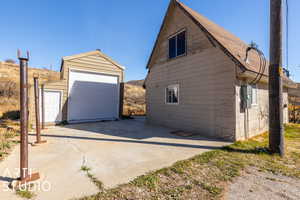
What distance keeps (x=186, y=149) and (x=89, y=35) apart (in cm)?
1152

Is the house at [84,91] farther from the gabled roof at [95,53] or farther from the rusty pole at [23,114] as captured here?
the rusty pole at [23,114]

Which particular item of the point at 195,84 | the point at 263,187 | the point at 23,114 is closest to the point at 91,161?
the point at 23,114

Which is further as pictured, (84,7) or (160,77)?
(160,77)

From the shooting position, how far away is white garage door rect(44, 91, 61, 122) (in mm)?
8195

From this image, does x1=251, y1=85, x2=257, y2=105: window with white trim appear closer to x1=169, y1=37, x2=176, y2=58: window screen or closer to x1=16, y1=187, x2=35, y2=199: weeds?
x1=169, y1=37, x2=176, y2=58: window screen

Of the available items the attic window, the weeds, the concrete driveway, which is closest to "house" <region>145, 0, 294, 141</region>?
the attic window

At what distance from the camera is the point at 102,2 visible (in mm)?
8094

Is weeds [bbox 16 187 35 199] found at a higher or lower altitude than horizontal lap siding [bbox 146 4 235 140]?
lower

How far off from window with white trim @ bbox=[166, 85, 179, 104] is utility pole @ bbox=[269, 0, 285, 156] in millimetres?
4000

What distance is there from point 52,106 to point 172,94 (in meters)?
7.46

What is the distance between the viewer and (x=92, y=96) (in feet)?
31.9

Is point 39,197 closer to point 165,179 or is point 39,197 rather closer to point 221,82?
point 165,179

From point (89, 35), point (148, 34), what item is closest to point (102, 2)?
point (89, 35)

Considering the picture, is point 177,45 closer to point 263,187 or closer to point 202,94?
point 202,94
